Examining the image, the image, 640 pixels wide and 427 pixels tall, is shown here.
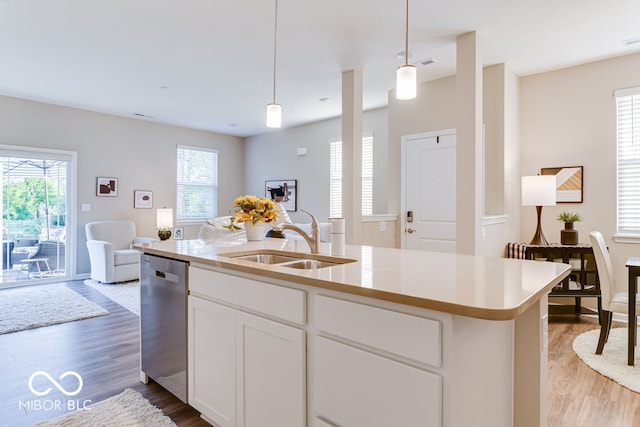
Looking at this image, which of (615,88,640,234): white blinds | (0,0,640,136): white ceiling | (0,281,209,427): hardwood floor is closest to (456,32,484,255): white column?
(0,0,640,136): white ceiling

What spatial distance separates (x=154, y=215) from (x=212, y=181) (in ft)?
4.89

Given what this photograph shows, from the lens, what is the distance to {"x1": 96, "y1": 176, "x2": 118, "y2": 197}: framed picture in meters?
6.31

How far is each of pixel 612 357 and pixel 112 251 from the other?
6173 millimetres

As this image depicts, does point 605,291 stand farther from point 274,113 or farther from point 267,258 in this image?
point 274,113

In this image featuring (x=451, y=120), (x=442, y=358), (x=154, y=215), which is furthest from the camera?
(x=154, y=215)

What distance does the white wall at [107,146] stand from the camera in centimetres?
561

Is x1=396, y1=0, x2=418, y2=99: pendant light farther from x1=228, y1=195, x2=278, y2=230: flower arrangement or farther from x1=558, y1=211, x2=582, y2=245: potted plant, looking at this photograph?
x1=558, y1=211, x2=582, y2=245: potted plant

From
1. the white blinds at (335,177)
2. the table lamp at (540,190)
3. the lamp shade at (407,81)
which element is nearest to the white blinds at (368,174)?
the white blinds at (335,177)

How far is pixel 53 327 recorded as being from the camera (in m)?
3.65

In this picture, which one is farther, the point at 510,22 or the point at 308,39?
the point at 308,39

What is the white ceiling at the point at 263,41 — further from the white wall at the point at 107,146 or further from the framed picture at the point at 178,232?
the framed picture at the point at 178,232

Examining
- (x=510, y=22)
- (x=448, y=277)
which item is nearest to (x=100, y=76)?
(x=510, y=22)

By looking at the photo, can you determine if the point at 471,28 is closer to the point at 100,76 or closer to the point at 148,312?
the point at 148,312

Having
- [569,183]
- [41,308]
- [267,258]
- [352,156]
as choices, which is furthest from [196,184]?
[569,183]
